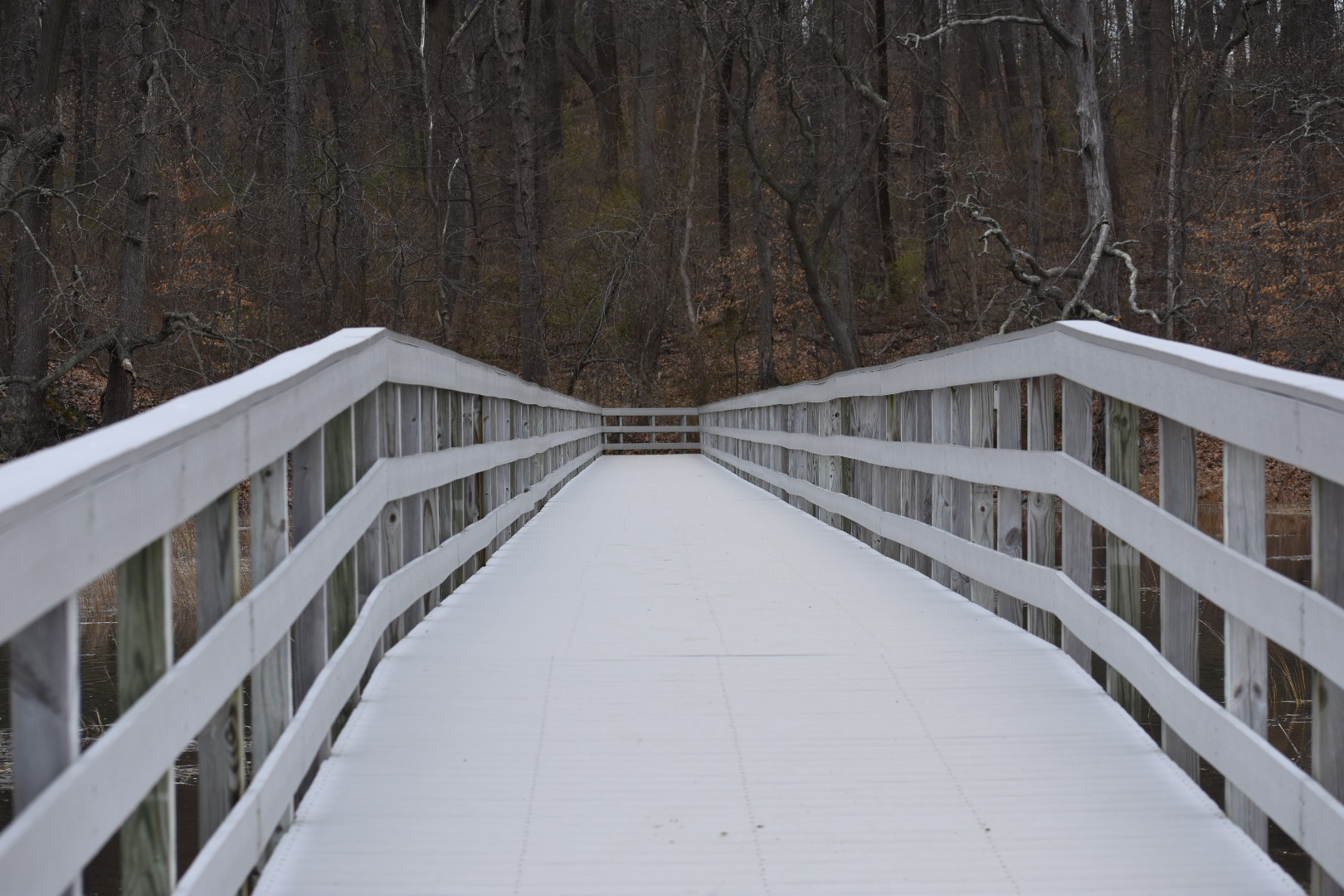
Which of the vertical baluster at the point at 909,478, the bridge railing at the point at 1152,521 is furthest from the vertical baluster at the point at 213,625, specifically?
the vertical baluster at the point at 909,478

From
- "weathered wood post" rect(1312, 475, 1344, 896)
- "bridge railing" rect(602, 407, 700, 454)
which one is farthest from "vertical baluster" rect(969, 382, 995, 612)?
"bridge railing" rect(602, 407, 700, 454)

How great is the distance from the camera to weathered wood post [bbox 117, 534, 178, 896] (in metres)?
2.31

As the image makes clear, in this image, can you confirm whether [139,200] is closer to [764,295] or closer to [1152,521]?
[764,295]

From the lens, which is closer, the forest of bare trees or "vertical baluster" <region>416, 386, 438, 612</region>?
"vertical baluster" <region>416, 386, 438, 612</region>

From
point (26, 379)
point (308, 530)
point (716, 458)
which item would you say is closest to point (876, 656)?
point (308, 530)

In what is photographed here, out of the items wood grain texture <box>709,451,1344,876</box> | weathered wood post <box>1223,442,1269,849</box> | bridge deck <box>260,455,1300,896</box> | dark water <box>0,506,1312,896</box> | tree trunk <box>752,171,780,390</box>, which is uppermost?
tree trunk <box>752,171,780,390</box>

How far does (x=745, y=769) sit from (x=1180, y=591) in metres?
1.28

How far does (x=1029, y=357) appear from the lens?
508 cm

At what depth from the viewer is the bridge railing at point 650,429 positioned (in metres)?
28.5

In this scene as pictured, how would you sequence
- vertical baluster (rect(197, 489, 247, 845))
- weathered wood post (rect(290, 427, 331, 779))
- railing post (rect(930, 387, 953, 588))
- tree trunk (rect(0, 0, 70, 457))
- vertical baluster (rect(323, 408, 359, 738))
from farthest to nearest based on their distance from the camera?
tree trunk (rect(0, 0, 70, 457)) → railing post (rect(930, 387, 953, 588)) → vertical baluster (rect(323, 408, 359, 738)) → weathered wood post (rect(290, 427, 331, 779)) → vertical baluster (rect(197, 489, 247, 845))

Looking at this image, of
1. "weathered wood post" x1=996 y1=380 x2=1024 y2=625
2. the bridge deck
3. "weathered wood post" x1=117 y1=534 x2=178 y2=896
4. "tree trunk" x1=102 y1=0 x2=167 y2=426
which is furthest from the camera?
"tree trunk" x1=102 y1=0 x2=167 y2=426

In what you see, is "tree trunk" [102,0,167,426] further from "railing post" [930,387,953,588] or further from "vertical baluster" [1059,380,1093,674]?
"vertical baluster" [1059,380,1093,674]

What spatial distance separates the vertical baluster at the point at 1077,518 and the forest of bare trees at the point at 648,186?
344 inches

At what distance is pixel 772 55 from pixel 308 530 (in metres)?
19.9
